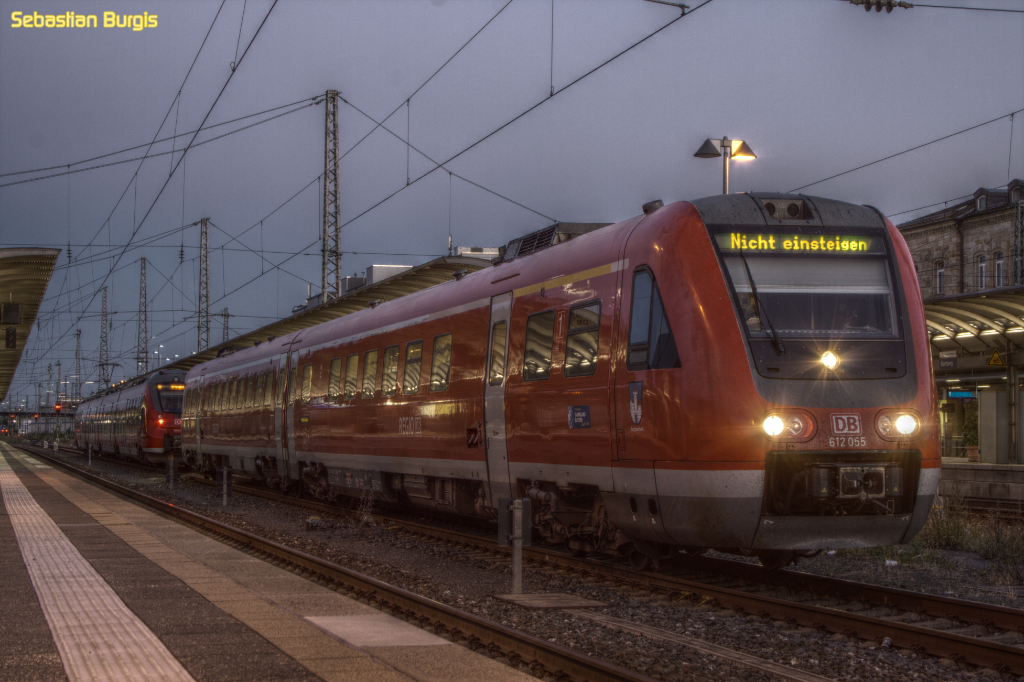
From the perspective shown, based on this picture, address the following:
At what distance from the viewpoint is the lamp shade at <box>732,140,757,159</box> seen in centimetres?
1822

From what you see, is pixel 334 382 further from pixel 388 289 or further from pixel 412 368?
pixel 388 289

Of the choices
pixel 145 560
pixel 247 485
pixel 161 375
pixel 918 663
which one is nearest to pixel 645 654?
pixel 918 663

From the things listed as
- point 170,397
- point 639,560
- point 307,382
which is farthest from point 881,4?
point 170,397

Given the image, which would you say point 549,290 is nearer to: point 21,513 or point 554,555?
point 554,555

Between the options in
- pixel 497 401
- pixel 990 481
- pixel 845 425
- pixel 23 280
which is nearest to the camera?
pixel 845 425

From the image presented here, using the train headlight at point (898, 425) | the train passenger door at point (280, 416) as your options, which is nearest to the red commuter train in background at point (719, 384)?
the train headlight at point (898, 425)

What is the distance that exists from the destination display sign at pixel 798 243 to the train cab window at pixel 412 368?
242 inches

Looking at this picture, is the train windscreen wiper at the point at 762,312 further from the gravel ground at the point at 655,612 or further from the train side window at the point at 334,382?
the train side window at the point at 334,382

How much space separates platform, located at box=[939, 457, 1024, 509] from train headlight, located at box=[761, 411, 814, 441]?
37.2 feet

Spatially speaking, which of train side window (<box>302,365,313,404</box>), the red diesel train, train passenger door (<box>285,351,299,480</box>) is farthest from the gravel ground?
the red diesel train

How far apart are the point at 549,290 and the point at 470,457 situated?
2.51 m

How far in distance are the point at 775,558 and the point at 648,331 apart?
2625mm

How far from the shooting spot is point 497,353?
1198cm

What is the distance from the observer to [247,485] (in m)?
27.5
